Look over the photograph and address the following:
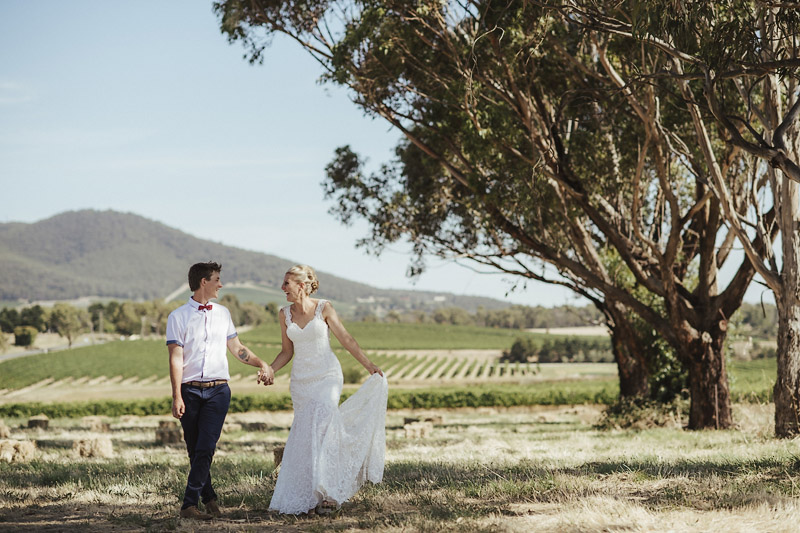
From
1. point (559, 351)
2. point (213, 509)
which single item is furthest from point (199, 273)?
point (559, 351)

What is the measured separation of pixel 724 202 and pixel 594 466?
5.33 metres

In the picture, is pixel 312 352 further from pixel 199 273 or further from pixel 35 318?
pixel 35 318

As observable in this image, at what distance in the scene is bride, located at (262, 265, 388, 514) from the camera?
610 centimetres

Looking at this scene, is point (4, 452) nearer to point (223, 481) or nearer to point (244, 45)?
point (223, 481)

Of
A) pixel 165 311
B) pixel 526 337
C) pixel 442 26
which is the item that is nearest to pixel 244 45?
pixel 442 26

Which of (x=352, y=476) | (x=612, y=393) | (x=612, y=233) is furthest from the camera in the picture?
(x=612, y=393)

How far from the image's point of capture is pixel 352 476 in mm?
6309

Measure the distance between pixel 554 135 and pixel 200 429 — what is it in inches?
388

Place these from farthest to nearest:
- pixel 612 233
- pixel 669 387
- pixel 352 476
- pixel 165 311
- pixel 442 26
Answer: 1. pixel 165 311
2. pixel 669 387
3. pixel 612 233
4. pixel 442 26
5. pixel 352 476

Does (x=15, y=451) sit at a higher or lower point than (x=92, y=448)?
higher

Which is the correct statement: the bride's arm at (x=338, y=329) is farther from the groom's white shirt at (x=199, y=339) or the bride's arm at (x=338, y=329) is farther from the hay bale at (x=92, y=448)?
the hay bale at (x=92, y=448)

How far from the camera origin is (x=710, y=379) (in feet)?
45.0

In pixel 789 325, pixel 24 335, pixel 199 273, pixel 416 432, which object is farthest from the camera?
pixel 24 335

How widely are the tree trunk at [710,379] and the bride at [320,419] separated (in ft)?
29.3
